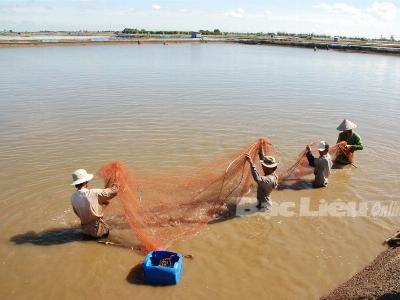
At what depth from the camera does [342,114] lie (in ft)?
48.3

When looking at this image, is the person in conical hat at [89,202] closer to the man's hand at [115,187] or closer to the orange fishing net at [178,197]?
the man's hand at [115,187]

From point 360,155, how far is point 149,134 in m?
6.10

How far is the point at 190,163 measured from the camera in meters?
9.50

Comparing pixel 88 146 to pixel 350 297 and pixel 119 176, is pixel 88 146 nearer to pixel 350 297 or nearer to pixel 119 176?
pixel 119 176

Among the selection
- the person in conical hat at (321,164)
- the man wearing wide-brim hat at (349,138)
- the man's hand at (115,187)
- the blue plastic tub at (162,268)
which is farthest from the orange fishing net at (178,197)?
the man wearing wide-brim hat at (349,138)

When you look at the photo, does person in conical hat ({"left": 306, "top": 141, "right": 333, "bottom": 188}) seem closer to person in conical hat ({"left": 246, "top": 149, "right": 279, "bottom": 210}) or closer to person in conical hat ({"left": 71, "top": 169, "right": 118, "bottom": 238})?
person in conical hat ({"left": 246, "top": 149, "right": 279, "bottom": 210})

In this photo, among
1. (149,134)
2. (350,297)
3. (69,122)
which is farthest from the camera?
(69,122)

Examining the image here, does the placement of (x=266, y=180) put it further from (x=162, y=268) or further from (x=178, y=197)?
(x=162, y=268)

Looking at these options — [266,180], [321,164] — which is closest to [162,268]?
[266,180]

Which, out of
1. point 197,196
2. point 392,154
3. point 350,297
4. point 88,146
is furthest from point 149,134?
point 350,297

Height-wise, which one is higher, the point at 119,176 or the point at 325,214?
the point at 119,176

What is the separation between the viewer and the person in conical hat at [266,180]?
21.9ft

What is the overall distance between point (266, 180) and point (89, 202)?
9.97 feet

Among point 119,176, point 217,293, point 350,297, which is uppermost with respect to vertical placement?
point 119,176
